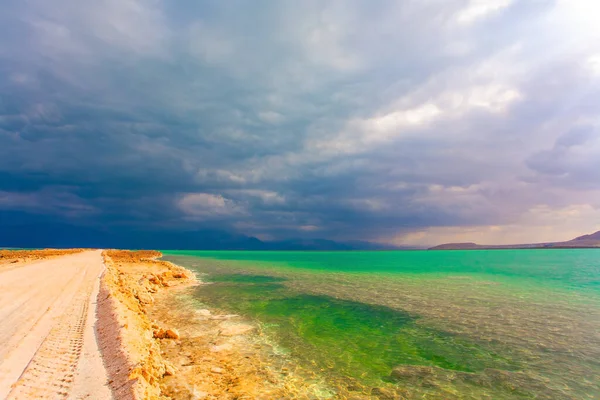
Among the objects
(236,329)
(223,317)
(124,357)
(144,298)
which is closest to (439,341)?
(236,329)

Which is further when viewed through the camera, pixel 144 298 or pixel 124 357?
pixel 144 298

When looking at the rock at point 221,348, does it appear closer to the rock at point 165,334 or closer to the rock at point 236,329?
the rock at point 236,329

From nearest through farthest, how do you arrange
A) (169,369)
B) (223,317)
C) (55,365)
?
(55,365)
(169,369)
(223,317)

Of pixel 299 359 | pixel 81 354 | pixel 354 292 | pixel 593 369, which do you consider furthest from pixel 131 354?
pixel 354 292

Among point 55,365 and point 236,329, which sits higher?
point 55,365

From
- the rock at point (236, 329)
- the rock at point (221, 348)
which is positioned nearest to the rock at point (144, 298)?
the rock at point (236, 329)

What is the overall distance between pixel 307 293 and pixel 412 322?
13681 millimetres

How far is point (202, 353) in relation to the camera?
12.9 meters

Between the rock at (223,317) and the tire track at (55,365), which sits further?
the rock at (223,317)

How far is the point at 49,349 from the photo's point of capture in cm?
1008

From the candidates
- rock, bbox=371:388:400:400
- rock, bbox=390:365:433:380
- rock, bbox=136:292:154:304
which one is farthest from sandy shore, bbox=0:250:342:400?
rock, bbox=136:292:154:304

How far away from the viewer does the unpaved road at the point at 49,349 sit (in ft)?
24.8

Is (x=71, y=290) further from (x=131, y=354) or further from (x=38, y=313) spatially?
(x=131, y=354)

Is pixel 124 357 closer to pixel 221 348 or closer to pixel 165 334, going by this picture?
pixel 221 348
